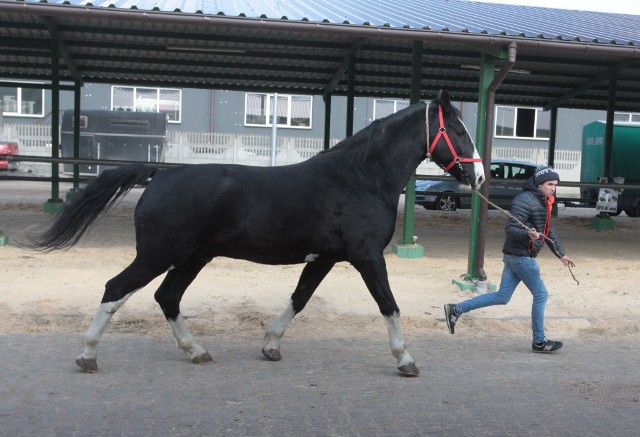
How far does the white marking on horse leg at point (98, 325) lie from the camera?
5.58 metres

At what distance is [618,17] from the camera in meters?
16.5

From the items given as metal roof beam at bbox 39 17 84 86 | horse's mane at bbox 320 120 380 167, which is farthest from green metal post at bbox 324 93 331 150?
horse's mane at bbox 320 120 380 167

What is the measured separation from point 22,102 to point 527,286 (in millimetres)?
34335

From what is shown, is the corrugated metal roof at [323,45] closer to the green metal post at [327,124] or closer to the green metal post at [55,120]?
the green metal post at [55,120]

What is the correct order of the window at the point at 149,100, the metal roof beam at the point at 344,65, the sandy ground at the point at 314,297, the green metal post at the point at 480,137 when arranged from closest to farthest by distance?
the sandy ground at the point at 314,297 → the green metal post at the point at 480,137 → the metal roof beam at the point at 344,65 → the window at the point at 149,100

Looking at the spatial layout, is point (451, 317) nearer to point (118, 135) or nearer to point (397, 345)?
point (397, 345)

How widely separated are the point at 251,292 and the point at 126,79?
11111 mm

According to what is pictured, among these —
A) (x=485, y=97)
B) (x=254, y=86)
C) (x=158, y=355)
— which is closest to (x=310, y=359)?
(x=158, y=355)

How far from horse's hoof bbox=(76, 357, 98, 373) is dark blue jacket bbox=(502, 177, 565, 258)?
3815 mm

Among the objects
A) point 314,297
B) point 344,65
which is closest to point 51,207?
point 344,65

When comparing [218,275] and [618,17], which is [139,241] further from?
[618,17]

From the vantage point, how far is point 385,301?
5.74 m

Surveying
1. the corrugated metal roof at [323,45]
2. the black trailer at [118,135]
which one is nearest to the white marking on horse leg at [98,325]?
the corrugated metal roof at [323,45]

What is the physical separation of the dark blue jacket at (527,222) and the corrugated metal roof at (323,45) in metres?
3.42
